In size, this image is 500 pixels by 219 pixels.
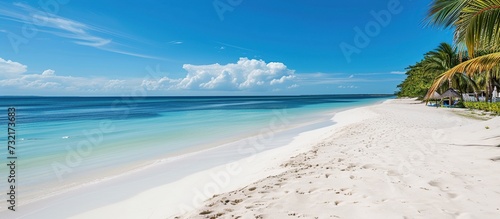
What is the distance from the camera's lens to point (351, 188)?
4254mm

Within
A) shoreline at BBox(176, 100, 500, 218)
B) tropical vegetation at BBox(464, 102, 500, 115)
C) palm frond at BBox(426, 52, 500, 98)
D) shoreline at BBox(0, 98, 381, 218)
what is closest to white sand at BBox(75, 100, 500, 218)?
shoreline at BBox(176, 100, 500, 218)

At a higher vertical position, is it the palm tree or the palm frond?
the palm tree

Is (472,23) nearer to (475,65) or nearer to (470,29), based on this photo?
(470,29)

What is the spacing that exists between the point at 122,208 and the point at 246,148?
6.38 metres

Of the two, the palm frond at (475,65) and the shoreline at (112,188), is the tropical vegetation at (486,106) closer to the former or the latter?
the palm frond at (475,65)

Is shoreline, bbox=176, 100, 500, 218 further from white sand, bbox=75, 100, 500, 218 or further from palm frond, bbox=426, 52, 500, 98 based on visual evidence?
palm frond, bbox=426, 52, 500, 98

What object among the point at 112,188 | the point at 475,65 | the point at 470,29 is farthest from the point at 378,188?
the point at 112,188

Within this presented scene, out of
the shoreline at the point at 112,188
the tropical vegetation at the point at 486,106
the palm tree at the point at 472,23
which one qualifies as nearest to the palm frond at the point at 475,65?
the palm tree at the point at 472,23

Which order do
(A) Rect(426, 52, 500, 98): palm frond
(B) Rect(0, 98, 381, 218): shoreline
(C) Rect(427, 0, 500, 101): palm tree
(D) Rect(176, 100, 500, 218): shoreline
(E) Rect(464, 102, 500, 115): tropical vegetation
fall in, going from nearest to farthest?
(D) Rect(176, 100, 500, 218): shoreline
(C) Rect(427, 0, 500, 101): palm tree
(B) Rect(0, 98, 381, 218): shoreline
(A) Rect(426, 52, 500, 98): palm frond
(E) Rect(464, 102, 500, 115): tropical vegetation

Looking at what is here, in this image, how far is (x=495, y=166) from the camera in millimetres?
5160

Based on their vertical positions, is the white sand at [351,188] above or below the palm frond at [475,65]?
below

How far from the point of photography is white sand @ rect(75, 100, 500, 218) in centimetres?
349

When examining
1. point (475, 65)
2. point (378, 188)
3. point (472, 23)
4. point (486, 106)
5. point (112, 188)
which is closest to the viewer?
point (378, 188)

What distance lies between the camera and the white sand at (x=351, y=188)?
11.4 ft
